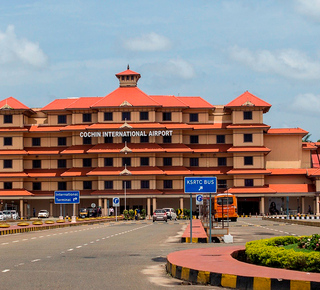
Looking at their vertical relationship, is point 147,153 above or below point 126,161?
above

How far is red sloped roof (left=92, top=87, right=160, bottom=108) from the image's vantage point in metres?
93.5

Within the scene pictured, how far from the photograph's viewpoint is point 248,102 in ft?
309

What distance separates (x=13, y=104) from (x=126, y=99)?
57.8 feet

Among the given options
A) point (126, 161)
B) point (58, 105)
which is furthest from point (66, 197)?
point (58, 105)

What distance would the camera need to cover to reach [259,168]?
305 ft

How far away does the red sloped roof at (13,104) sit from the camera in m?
96.0

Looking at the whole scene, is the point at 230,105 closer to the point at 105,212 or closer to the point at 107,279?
the point at 105,212

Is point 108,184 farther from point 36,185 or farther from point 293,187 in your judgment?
point 293,187

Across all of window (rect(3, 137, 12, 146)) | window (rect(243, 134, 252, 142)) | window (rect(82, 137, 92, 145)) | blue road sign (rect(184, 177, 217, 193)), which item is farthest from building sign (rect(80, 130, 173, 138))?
blue road sign (rect(184, 177, 217, 193))

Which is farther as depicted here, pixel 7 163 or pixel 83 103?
pixel 83 103

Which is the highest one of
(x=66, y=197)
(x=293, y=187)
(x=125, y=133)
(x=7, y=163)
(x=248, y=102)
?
(x=248, y=102)

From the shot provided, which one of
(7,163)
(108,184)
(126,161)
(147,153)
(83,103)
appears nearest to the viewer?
(108,184)

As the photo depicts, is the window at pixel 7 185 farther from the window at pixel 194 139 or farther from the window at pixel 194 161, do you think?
the window at pixel 194 139

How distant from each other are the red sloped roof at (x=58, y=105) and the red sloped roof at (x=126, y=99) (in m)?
7.64
